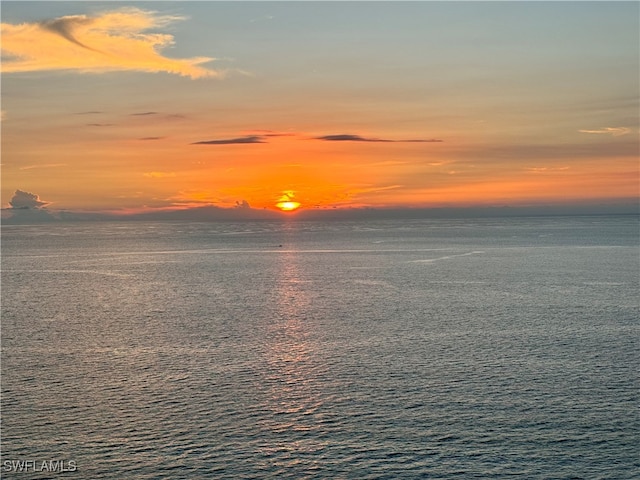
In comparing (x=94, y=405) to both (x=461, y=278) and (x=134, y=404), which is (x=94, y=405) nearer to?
(x=134, y=404)

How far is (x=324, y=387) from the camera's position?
69875mm

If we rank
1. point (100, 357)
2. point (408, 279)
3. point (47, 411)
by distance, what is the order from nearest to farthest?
point (47, 411) → point (100, 357) → point (408, 279)

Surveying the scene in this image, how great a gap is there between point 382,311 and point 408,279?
45543 mm

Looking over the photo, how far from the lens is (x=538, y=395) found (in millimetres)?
66125

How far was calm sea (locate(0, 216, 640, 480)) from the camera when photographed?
52.0 meters

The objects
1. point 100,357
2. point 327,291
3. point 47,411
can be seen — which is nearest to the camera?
point 47,411

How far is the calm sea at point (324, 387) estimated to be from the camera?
52.0m

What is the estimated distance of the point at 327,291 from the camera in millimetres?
143250

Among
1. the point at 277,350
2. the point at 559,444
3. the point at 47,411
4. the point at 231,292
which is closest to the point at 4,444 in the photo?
the point at 47,411

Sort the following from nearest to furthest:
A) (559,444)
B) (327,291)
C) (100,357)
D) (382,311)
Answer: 1. (559,444)
2. (100,357)
3. (382,311)
4. (327,291)

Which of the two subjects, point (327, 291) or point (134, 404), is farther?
point (327, 291)

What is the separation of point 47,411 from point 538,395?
4478cm

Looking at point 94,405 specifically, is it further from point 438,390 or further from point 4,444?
point 438,390

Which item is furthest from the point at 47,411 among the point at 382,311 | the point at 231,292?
the point at 231,292
